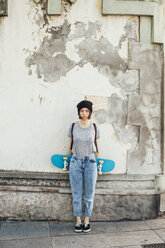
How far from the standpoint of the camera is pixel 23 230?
4477 mm

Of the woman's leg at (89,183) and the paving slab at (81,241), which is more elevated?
the woman's leg at (89,183)

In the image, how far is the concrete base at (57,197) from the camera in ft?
15.7

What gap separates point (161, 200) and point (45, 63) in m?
2.99

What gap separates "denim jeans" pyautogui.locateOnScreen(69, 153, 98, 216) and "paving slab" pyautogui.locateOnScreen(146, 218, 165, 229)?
99cm

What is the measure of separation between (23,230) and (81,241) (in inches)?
36.1

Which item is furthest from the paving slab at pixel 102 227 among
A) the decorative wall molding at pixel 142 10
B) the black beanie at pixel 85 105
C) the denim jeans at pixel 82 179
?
the decorative wall molding at pixel 142 10

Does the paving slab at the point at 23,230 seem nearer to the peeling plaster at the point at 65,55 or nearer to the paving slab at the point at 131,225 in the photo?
the paving slab at the point at 131,225

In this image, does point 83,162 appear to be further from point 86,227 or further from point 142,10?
point 142,10

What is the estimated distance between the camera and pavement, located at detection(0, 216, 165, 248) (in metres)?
4.08

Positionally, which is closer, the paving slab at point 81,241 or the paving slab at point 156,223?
the paving slab at point 81,241

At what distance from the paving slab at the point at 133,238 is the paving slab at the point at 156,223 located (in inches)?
7.2

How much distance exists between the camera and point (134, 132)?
4891mm

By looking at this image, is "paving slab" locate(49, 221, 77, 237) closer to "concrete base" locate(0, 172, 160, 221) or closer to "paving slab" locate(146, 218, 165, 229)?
"concrete base" locate(0, 172, 160, 221)

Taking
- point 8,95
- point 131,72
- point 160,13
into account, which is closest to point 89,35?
point 131,72
